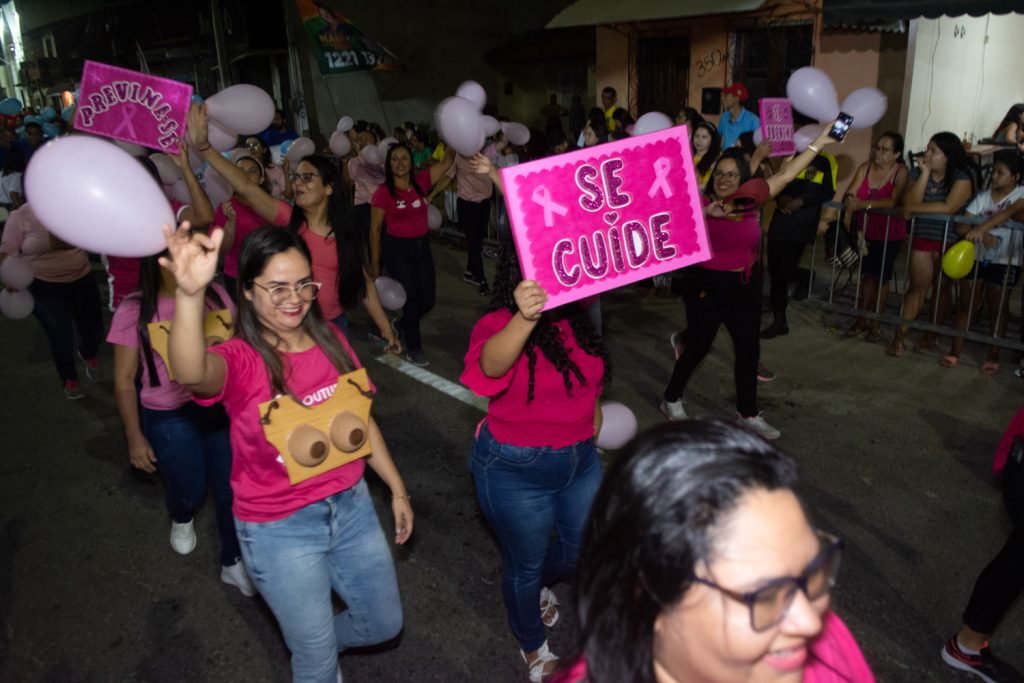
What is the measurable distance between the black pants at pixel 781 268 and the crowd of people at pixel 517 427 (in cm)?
68

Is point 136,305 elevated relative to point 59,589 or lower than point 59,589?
elevated

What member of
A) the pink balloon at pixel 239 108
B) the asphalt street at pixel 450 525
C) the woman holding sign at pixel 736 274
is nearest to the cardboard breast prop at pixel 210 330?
the asphalt street at pixel 450 525

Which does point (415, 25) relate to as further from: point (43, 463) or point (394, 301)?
point (43, 463)

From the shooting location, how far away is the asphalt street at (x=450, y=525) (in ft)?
11.6

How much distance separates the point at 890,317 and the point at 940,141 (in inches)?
62.7

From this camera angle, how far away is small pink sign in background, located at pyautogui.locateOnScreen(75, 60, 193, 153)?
13.0 feet

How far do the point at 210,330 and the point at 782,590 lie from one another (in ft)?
8.46

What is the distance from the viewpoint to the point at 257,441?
2.52 m

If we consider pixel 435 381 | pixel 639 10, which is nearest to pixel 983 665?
pixel 435 381

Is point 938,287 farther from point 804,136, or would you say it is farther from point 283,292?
point 283,292

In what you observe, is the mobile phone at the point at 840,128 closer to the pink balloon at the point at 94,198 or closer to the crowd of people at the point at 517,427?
the crowd of people at the point at 517,427

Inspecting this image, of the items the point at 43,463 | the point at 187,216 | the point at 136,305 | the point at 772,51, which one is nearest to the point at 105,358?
the point at 43,463

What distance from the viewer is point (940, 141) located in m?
6.79

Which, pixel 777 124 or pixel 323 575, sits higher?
pixel 777 124
